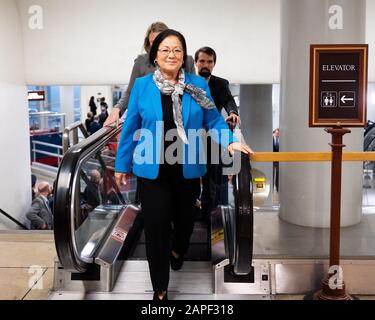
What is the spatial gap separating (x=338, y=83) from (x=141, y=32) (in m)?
5.58

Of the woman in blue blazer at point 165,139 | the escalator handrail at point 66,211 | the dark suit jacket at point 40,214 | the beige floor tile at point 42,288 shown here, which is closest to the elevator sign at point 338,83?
the woman in blue blazer at point 165,139

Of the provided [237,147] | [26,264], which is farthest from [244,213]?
[26,264]

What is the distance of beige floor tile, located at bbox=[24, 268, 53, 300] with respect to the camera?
3.69m

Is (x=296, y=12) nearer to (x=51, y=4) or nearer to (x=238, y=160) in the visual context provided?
(x=238, y=160)

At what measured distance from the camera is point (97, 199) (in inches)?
211

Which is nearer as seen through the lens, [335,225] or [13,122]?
[335,225]

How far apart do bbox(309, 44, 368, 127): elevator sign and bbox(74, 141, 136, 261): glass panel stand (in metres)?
1.69

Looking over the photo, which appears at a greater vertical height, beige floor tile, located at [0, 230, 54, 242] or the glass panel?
the glass panel

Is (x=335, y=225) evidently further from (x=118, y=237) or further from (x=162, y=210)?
(x=118, y=237)

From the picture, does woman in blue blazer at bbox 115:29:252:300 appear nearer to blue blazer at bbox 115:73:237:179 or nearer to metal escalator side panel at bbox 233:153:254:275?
blue blazer at bbox 115:73:237:179

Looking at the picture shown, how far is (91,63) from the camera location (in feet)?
28.1

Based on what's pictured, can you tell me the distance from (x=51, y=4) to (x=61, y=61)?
35.1 inches

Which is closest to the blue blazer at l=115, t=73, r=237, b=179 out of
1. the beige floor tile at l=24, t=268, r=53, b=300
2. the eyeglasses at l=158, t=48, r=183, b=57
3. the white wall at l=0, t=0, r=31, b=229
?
the eyeglasses at l=158, t=48, r=183, b=57

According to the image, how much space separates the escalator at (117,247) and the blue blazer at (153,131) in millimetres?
298
